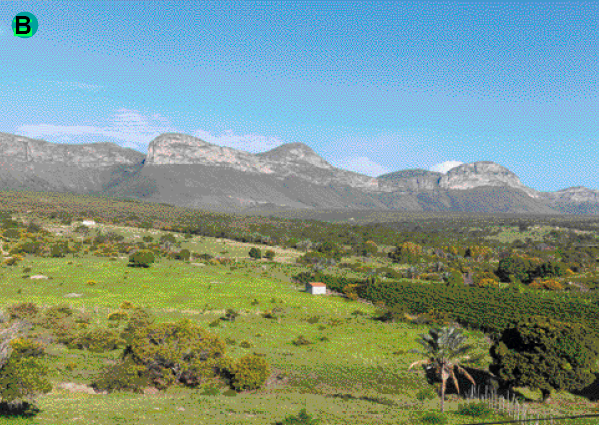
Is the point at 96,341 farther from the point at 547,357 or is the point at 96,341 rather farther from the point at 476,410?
the point at 547,357

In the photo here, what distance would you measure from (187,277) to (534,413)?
73.6m

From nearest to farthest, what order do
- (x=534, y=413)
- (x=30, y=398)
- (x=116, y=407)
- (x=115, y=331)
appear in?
(x=30, y=398), (x=116, y=407), (x=534, y=413), (x=115, y=331)

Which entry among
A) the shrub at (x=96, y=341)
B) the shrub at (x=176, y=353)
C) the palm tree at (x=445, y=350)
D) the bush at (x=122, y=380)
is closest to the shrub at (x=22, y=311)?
the shrub at (x=96, y=341)

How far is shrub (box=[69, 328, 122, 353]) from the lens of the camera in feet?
157

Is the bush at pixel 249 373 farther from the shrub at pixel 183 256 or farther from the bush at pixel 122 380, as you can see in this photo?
the shrub at pixel 183 256

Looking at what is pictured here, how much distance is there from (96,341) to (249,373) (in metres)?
18.8

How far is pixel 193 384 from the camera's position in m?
41.4

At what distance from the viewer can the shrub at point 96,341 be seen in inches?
1885

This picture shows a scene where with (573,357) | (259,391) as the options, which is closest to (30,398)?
(259,391)

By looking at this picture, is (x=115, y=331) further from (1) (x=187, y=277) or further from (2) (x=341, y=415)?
(1) (x=187, y=277)

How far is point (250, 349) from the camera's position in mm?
52938

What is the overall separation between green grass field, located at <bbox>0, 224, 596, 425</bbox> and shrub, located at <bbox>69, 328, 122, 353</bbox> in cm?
137

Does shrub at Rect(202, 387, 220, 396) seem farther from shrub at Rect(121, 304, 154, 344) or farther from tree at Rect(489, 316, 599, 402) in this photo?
tree at Rect(489, 316, 599, 402)

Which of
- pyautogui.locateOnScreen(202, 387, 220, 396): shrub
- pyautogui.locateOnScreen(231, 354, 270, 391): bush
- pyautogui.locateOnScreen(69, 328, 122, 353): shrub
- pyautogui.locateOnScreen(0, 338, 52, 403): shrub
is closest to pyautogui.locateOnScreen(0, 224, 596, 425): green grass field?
pyautogui.locateOnScreen(202, 387, 220, 396): shrub
